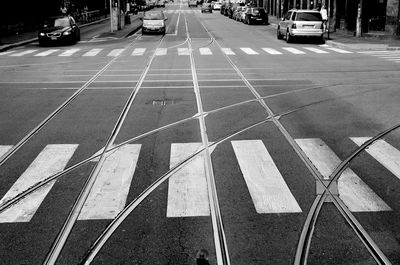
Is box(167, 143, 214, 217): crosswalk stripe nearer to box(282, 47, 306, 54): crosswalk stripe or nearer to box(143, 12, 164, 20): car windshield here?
box(282, 47, 306, 54): crosswalk stripe

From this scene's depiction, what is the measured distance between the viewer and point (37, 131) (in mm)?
10430

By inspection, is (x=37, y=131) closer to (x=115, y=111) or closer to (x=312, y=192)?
(x=115, y=111)

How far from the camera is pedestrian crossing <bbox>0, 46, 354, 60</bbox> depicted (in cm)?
2561

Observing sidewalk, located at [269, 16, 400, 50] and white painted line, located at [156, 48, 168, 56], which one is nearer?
white painted line, located at [156, 48, 168, 56]

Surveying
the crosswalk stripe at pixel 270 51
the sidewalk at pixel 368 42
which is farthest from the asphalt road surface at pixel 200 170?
the sidewalk at pixel 368 42

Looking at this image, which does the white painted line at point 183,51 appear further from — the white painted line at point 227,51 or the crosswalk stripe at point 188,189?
the crosswalk stripe at point 188,189

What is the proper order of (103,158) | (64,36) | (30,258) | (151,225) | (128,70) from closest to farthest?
(30,258) < (151,225) < (103,158) < (128,70) < (64,36)

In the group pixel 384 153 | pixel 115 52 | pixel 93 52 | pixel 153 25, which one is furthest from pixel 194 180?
pixel 153 25

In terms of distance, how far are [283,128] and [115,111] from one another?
12.9ft

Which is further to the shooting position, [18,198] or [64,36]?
[64,36]

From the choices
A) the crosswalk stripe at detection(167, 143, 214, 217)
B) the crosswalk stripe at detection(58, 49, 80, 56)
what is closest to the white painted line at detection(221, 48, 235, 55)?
the crosswalk stripe at detection(58, 49, 80, 56)

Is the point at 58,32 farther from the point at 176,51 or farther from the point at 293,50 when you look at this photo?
the point at 293,50

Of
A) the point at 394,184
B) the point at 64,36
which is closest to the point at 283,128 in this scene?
the point at 394,184

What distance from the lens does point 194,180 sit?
Result: 7340 mm
